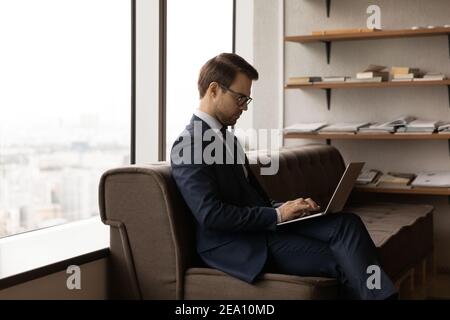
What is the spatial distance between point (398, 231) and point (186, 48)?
71.3 inches

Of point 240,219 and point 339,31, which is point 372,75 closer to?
point 339,31

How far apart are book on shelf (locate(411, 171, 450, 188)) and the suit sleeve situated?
221 centimetres

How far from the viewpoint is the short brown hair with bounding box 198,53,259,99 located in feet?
9.57

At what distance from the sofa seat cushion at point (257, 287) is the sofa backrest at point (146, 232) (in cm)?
7

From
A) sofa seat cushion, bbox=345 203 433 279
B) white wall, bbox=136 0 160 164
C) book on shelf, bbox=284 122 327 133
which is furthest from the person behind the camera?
book on shelf, bbox=284 122 327 133

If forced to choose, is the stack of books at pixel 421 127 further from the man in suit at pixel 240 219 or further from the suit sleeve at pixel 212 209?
the suit sleeve at pixel 212 209

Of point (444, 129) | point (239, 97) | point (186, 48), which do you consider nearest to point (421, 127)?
point (444, 129)

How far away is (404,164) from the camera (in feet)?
16.8

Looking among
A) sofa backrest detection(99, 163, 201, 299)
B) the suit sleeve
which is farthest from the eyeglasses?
sofa backrest detection(99, 163, 201, 299)

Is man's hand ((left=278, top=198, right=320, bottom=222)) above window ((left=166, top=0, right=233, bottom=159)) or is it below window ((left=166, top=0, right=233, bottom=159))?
below

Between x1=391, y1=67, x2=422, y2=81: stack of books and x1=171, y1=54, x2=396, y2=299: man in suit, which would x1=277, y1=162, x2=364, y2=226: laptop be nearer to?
x1=171, y1=54, x2=396, y2=299: man in suit

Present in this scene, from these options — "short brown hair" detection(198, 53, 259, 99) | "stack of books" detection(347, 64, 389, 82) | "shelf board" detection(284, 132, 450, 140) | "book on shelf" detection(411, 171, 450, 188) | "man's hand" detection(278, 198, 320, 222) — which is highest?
"stack of books" detection(347, 64, 389, 82)

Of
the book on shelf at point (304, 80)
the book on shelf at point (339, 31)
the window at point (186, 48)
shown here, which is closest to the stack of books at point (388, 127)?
the book on shelf at point (304, 80)

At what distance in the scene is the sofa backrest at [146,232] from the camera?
2930mm
